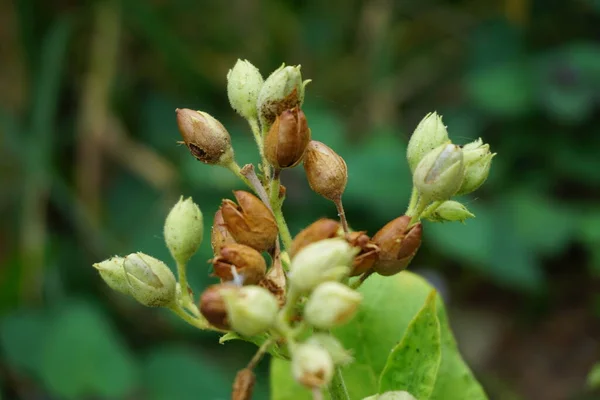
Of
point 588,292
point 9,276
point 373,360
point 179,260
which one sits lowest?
point 588,292

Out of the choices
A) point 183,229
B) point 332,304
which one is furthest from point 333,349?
point 183,229

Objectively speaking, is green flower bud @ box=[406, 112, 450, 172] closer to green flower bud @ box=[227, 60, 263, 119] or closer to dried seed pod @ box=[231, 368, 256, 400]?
green flower bud @ box=[227, 60, 263, 119]

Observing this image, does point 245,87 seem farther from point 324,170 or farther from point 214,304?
point 214,304

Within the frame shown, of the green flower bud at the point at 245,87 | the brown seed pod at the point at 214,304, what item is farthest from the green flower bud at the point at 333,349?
the green flower bud at the point at 245,87

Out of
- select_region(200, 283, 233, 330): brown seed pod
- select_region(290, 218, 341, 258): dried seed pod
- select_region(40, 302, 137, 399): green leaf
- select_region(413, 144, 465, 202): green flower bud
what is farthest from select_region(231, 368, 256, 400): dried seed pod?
select_region(40, 302, 137, 399): green leaf

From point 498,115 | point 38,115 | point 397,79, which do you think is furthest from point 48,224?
point 498,115

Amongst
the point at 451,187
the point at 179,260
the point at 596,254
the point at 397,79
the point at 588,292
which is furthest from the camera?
the point at 397,79

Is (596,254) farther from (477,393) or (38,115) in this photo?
(38,115)
